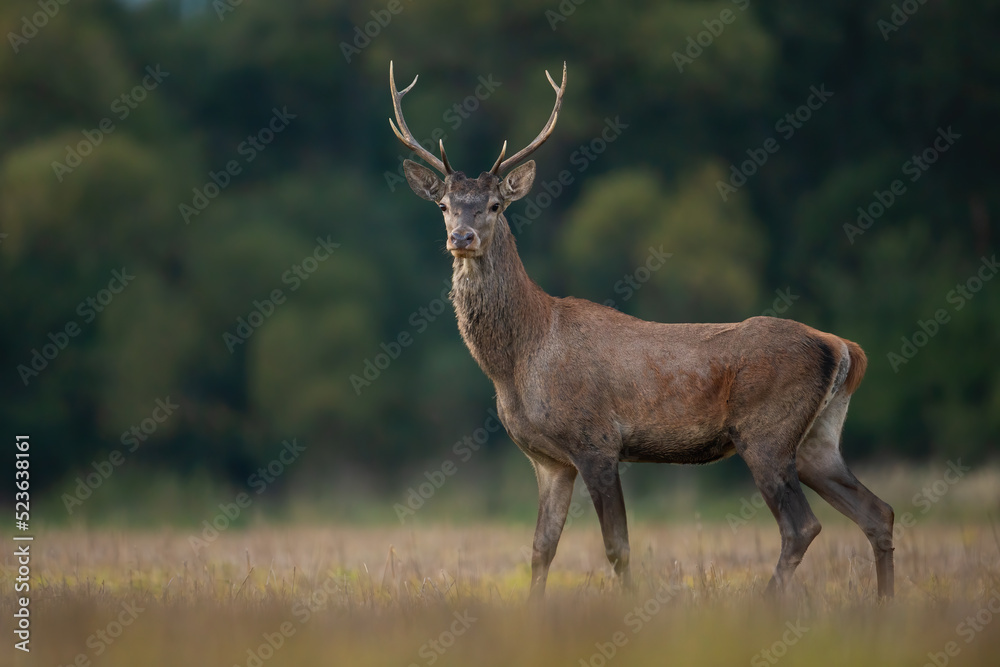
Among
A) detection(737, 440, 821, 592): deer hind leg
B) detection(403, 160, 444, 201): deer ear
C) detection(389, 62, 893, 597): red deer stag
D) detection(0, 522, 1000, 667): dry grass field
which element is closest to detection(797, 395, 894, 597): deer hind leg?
detection(389, 62, 893, 597): red deer stag

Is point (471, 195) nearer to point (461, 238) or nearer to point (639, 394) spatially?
point (461, 238)

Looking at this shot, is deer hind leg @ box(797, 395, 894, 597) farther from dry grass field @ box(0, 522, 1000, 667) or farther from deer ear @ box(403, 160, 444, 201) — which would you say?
deer ear @ box(403, 160, 444, 201)

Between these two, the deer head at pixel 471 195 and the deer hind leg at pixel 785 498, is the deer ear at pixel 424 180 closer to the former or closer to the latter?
the deer head at pixel 471 195

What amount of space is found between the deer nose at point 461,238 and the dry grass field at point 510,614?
2.17 m

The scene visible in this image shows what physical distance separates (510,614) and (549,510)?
228 centimetres

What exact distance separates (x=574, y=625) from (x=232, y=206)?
1570 centimetres

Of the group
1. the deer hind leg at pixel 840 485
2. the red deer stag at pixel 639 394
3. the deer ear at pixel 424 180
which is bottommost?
the deer hind leg at pixel 840 485

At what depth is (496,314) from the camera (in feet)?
24.9

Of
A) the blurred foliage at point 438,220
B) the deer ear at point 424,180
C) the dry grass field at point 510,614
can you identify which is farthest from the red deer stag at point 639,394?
the blurred foliage at point 438,220

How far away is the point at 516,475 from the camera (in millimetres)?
18000

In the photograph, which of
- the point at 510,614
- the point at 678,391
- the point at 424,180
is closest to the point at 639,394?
the point at 678,391

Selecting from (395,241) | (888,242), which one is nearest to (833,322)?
(888,242)

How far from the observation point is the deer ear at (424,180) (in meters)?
8.09

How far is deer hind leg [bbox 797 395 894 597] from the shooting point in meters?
7.18
